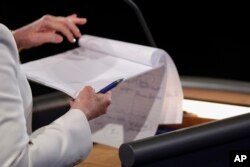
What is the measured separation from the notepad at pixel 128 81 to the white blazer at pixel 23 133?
0.21m

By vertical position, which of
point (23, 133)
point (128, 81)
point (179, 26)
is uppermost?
point (179, 26)

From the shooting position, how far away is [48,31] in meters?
1.24

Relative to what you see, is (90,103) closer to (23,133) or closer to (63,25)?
(23,133)

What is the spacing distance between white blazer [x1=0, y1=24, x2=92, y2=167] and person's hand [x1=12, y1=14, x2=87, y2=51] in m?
0.30

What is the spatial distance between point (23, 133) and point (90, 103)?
0.18 m

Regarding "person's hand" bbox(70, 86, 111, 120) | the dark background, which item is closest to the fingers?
"person's hand" bbox(70, 86, 111, 120)

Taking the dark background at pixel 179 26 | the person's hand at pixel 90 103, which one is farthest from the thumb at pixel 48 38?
the dark background at pixel 179 26

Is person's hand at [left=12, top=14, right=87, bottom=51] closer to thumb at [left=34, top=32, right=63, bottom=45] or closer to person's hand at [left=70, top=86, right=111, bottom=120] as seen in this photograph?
thumb at [left=34, top=32, right=63, bottom=45]

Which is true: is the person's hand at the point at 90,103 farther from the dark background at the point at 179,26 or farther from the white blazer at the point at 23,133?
the dark background at the point at 179,26

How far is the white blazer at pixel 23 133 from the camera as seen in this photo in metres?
0.77

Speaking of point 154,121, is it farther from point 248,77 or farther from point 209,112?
point 248,77

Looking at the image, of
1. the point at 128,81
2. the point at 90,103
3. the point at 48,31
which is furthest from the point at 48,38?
the point at 90,103

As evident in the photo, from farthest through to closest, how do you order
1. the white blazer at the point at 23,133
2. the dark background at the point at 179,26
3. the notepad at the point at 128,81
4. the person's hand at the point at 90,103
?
the dark background at the point at 179,26 < the notepad at the point at 128,81 < the person's hand at the point at 90,103 < the white blazer at the point at 23,133

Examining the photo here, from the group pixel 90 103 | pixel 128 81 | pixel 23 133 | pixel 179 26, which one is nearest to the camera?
pixel 23 133
